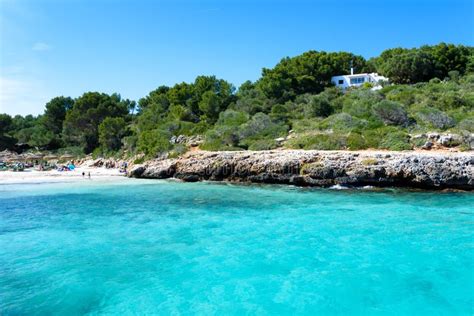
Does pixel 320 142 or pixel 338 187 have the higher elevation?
pixel 320 142

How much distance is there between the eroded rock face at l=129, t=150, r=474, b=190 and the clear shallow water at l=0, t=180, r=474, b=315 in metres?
2.17

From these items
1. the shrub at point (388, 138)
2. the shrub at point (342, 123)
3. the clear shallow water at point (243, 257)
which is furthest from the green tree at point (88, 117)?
the shrub at point (388, 138)

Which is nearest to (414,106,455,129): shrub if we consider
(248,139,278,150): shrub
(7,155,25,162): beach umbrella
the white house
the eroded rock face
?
the eroded rock face

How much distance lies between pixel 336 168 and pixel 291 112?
19549 mm

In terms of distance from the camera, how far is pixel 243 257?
29.7ft

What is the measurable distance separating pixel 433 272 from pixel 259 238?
474cm

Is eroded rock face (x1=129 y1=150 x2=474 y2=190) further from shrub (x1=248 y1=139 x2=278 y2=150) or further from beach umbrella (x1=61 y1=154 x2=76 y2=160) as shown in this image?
beach umbrella (x1=61 y1=154 x2=76 y2=160)

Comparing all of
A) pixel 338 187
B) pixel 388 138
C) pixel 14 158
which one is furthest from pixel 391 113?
pixel 14 158

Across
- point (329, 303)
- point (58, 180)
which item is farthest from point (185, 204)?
point (58, 180)

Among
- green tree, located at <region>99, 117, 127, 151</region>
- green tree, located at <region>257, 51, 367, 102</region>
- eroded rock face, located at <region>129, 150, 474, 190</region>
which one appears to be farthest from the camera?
green tree, located at <region>257, 51, 367, 102</region>

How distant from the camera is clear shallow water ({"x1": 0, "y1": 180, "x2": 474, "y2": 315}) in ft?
21.7

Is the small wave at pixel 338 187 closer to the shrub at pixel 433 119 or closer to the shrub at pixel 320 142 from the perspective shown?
the shrub at pixel 320 142

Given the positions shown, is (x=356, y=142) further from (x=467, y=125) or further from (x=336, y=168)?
(x=467, y=125)

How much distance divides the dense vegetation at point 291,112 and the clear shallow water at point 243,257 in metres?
11.7
